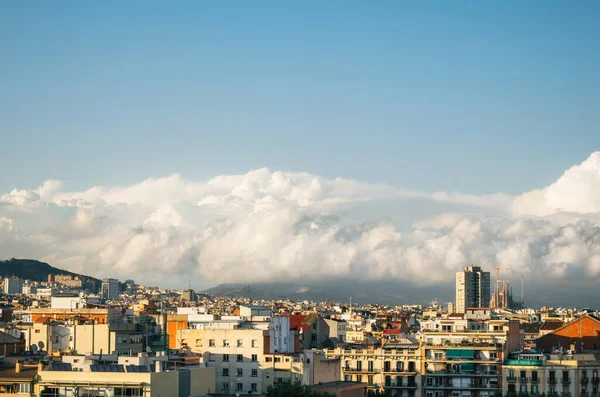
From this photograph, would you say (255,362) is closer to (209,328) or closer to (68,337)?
(209,328)

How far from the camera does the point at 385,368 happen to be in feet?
384

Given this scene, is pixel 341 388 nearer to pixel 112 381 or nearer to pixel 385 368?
pixel 385 368

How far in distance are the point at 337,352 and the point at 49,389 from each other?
158 feet

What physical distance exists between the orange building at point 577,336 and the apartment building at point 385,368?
20966 mm

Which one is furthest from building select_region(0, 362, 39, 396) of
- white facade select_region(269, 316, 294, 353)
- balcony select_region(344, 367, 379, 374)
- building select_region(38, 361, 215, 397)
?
balcony select_region(344, 367, 379, 374)

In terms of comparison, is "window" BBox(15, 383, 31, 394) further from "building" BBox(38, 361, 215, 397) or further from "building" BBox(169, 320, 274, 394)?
"building" BBox(169, 320, 274, 394)

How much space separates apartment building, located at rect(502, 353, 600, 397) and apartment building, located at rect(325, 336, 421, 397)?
954 centimetres

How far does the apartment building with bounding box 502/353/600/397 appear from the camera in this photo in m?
109

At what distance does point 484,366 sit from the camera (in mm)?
114750

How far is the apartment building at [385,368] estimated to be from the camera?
4564 inches

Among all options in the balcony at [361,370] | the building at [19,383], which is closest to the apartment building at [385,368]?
the balcony at [361,370]

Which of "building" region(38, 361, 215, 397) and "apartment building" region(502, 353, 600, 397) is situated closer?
"building" region(38, 361, 215, 397)

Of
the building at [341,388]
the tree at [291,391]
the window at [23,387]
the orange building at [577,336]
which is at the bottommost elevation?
the building at [341,388]

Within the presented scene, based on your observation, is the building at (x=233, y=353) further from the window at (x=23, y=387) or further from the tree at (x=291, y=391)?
the window at (x=23, y=387)
